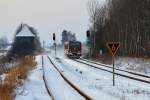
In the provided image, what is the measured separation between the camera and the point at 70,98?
18.5m

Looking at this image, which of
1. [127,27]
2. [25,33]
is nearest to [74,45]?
[127,27]

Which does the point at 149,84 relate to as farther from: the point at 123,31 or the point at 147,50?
the point at 123,31

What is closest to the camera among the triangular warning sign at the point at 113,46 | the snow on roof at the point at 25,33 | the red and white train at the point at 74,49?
the triangular warning sign at the point at 113,46

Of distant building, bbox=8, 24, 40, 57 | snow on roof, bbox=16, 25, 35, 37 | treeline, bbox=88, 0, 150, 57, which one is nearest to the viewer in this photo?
treeline, bbox=88, 0, 150, 57

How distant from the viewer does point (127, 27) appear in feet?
229

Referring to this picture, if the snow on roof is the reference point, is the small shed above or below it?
below

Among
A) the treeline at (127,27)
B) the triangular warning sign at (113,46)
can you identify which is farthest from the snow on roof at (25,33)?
the triangular warning sign at (113,46)

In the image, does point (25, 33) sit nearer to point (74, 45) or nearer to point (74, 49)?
point (74, 45)

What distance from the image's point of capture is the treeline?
2410 inches

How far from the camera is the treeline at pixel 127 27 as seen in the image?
61.2 meters

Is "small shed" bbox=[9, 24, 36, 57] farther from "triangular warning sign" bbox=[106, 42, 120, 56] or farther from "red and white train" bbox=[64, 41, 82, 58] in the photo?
"triangular warning sign" bbox=[106, 42, 120, 56]

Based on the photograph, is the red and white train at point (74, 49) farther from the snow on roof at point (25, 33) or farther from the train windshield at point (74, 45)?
the snow on roof at point (25, 33)

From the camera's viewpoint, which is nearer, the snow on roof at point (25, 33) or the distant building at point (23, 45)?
the distant building at point (23, 45)

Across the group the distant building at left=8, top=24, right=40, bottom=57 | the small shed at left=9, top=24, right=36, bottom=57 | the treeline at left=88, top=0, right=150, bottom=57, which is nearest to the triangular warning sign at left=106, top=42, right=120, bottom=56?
the treeline at left=88, top=0, right=150, bottom=57
